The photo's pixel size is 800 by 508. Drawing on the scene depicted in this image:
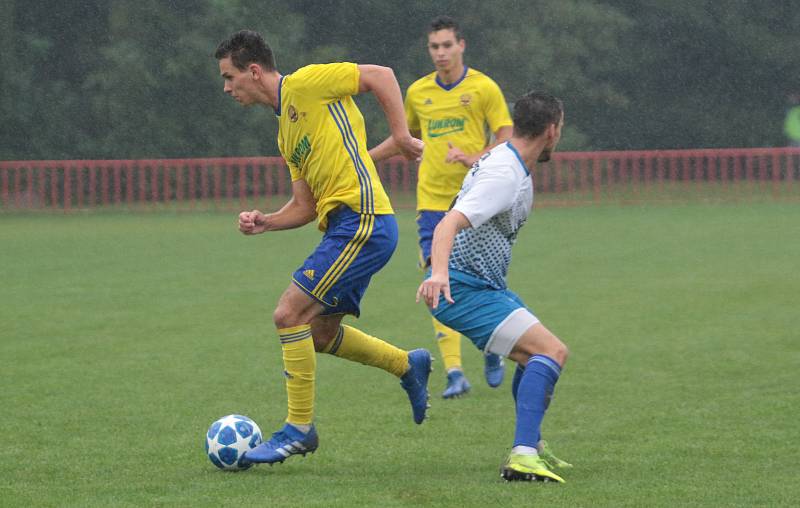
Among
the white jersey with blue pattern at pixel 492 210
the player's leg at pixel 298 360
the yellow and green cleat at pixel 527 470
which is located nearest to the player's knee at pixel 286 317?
the player's leg at pixel 298 360

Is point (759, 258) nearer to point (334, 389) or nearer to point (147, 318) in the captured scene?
point (147, 318)

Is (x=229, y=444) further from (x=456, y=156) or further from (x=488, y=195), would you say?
(x=456, y=156)

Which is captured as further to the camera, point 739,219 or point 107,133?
point 107,133

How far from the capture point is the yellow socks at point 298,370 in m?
5.84

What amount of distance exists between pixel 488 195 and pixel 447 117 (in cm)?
341

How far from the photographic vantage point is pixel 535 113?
17.9 ft

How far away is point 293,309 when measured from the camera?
19.1 ft

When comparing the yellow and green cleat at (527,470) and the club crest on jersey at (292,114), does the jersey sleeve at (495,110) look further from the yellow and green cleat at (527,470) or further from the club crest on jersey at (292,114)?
the yellow and green cleat at (527,470)

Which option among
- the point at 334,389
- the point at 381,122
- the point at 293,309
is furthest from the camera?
the point at 381,122

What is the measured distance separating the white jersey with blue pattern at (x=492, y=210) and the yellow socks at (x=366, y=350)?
0.81 m

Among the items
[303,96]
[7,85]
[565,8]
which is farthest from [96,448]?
[565,8]

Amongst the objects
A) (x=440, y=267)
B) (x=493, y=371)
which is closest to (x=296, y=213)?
(x=440, y=267)

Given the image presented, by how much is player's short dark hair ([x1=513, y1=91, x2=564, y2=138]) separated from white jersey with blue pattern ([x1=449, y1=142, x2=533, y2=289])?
0.10 meters

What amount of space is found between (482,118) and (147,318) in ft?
13.0
